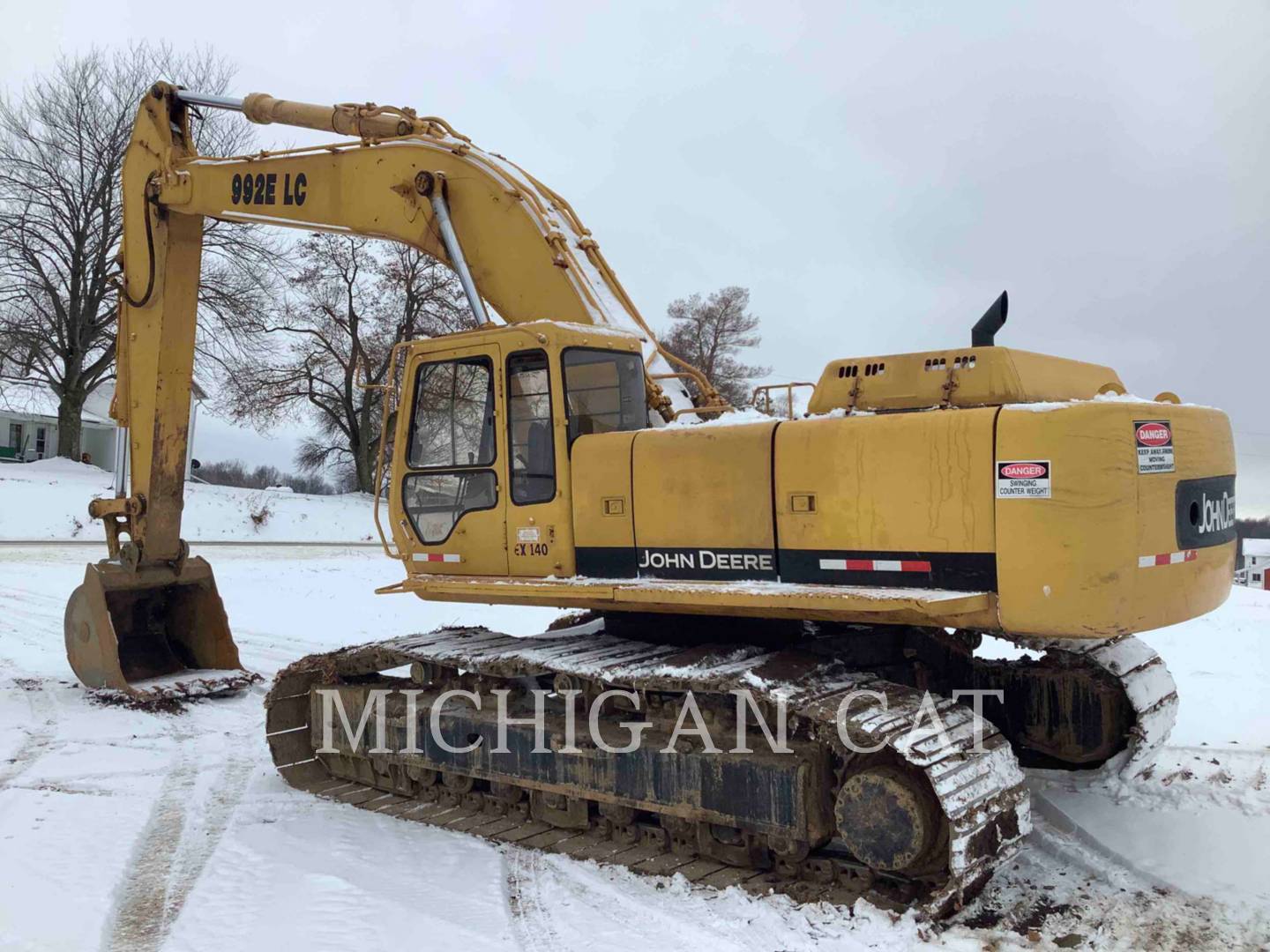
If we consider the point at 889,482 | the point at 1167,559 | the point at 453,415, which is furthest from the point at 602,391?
the point at 1167,559

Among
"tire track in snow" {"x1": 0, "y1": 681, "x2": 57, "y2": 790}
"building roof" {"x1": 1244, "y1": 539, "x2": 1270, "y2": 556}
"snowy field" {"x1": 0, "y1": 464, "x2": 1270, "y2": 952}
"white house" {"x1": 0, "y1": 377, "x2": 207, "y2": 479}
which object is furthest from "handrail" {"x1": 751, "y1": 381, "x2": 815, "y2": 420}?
"building roof" {"x1": 1244, "y1": 539, "x2": 1270, "y2": 556}

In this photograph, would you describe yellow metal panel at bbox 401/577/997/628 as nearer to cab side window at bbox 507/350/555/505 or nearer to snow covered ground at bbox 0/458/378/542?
cab side window at bbox 507/350/555/505

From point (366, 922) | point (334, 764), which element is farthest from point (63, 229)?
point (366, 922)

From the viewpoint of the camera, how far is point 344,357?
3559 cm

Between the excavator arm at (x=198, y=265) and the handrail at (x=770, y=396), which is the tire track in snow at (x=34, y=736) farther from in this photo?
the handrail at (x=770, y=396)

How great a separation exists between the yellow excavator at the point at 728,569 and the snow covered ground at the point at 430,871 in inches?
11.6

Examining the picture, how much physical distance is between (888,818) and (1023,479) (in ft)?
5.34

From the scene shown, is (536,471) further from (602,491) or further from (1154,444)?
(1154,444)

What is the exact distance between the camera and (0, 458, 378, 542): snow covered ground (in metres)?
26.1

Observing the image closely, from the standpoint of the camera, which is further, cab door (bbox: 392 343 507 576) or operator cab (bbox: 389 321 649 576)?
cab door (bbox: 392 343 507 576)

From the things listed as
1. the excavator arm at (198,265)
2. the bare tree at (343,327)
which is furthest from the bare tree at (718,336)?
the excavator arm at (198,265)

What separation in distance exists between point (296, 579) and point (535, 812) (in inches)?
488

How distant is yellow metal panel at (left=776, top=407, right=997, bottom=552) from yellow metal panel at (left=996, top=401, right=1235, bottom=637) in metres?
0.13

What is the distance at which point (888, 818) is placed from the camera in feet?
15.2
